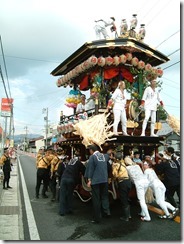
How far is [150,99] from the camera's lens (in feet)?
30.4

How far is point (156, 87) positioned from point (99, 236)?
18.4 ft

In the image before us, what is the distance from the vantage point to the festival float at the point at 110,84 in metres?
8.26

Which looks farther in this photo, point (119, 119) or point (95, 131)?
point (119, 119)

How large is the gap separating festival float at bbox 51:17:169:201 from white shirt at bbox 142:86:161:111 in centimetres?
45

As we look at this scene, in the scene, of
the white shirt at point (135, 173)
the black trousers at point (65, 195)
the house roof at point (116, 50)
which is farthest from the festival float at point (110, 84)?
the white shirt at point (135, 173)

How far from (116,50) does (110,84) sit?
152cm

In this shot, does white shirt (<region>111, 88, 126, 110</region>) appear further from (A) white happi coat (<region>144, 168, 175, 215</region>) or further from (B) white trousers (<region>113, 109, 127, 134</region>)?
(A) white happi coat (<region>144, 168, 175, 215</region>)

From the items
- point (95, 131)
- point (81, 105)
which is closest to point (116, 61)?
point (95, 131)

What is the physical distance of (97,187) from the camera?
265 inches

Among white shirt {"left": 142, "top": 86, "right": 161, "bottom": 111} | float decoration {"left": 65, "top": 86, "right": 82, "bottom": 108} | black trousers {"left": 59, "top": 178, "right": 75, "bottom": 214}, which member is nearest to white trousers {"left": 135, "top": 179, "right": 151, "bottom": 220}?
black trousers {"left": 59, "top": 178, "right": 75, "bottom": 214}

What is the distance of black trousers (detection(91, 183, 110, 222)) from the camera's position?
664cm

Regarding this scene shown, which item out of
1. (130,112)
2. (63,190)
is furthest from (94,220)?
(130,112)

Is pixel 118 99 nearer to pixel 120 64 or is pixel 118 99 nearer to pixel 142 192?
pixel 120 64

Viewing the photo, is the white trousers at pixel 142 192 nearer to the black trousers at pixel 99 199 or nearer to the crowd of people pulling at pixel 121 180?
the crowd of people pulling at pixel 121 180
